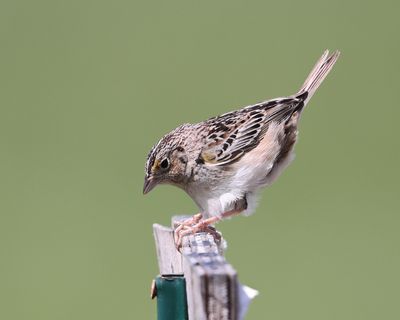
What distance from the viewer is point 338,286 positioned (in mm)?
8641

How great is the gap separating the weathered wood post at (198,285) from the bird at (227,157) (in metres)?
1.24

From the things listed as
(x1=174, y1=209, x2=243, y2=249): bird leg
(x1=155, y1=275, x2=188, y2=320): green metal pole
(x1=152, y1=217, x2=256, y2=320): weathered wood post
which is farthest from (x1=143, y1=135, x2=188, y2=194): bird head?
(x1=155, y1=275, x2=188, y2=320): green metal pole

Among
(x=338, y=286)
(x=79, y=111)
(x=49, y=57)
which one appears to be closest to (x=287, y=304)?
(x=338, y=286)

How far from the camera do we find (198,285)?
2617 millimetres

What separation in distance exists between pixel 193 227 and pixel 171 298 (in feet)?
3.71

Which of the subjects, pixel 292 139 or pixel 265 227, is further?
→ pixel 265 227

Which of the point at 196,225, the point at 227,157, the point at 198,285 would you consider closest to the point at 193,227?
the point at 196,225

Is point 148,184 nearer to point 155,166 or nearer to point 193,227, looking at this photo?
point 155,166

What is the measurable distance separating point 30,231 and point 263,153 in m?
5.01

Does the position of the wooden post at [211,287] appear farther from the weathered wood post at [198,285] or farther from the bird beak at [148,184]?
the bird beak at [148,184]

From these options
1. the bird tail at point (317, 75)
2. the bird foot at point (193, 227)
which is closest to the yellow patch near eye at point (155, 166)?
the bird foot at point (193, 227)

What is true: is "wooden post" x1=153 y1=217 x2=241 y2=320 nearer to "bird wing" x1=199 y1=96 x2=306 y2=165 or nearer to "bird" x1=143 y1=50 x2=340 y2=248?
"bird" x1=143 y1=50 x2=340 y2=248

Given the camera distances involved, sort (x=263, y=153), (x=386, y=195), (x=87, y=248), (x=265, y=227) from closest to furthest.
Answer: (x=263, y=153) < (x=87, y=248) < (x=265, y=227) < (x=386, y=195)

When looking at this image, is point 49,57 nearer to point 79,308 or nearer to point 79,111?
point 79,111
